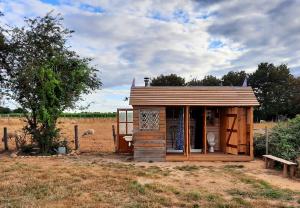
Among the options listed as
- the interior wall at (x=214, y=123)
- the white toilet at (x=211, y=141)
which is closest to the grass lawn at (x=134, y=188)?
the white toilet at (x=211, y=141)

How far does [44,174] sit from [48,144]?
6.27m

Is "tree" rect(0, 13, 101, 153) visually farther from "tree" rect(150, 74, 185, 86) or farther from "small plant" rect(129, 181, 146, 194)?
"tree" rect(150, 74, 185, 86)

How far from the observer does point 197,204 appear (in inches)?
280

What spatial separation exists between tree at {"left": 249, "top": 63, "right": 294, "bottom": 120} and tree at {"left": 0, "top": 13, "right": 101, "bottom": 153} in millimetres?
43631

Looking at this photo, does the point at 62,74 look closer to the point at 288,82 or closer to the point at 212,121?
the point at 212,121

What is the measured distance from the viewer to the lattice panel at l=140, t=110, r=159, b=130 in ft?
46.8

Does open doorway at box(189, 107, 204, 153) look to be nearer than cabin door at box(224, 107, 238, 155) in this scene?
No

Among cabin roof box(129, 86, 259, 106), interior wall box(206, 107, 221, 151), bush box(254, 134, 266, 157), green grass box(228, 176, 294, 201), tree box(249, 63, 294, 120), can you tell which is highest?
tree box(249, 63, 294, 120)

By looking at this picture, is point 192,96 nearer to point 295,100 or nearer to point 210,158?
point 210,158

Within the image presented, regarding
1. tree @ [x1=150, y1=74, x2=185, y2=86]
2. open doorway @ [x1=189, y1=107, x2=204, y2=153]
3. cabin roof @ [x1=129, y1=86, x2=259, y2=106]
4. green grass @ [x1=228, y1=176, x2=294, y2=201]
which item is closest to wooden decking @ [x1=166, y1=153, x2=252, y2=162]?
open doorway @ [x1=189, y1=107, x2=204, y2=153]

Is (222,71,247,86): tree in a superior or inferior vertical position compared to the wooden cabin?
superior

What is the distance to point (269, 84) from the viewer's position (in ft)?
199

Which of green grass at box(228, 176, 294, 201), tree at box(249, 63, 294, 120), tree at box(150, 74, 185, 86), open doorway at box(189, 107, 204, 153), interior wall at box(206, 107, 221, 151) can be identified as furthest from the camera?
tree at box(150, 74, 185, 86)

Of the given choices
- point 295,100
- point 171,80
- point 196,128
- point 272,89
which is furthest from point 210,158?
point 272,89
